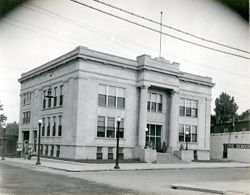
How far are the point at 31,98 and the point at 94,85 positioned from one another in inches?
497

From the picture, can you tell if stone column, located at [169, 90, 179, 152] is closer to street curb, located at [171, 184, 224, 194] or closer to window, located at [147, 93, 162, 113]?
window, located at [147, 93, 162, 113]

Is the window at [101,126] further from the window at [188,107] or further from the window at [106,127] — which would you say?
the window at [188,107]

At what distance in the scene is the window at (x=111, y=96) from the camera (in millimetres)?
36594

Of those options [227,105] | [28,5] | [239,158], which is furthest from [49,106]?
[227,105]

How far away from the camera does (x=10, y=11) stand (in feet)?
25.6

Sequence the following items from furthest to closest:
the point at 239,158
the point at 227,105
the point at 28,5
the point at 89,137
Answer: the point at 227,105, the point at 239,158, the point at 89,137, the point at 28,5

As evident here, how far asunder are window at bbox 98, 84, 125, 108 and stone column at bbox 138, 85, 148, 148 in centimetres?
186

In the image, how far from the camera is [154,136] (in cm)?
4097

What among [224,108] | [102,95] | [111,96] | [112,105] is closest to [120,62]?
[111,96]

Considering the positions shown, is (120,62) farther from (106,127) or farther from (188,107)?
(188,107)

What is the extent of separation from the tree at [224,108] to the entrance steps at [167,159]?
165 ft

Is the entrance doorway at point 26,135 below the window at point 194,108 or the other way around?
below

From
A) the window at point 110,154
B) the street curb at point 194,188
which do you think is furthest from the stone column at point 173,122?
the street curb at point 194,188

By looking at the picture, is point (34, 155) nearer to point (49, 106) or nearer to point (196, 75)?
point (49, 106)
